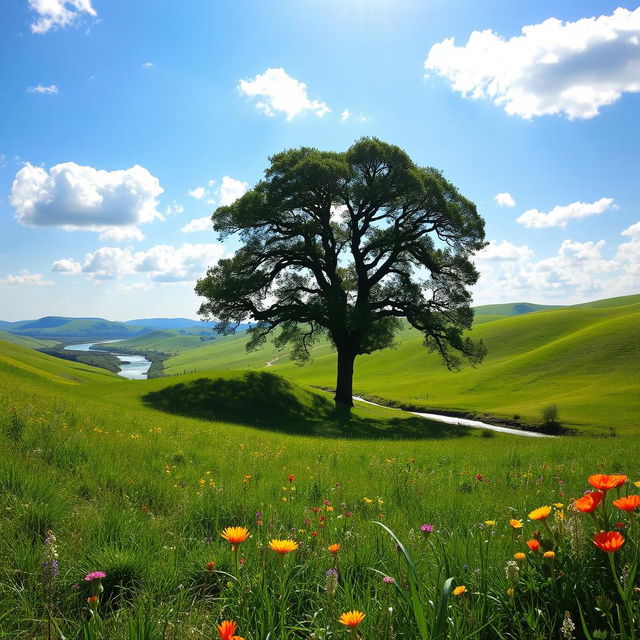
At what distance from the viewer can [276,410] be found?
31.0 m

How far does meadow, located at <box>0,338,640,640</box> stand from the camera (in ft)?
7.27

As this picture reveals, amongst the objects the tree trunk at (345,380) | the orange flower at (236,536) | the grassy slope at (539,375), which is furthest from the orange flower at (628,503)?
the grassy slope at (539,375)

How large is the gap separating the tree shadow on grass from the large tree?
382 centimetres

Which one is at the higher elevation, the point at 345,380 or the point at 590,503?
the point at 590,503

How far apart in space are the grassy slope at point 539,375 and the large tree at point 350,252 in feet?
51.2

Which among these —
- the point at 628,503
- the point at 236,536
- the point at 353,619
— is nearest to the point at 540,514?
the point at 628,503

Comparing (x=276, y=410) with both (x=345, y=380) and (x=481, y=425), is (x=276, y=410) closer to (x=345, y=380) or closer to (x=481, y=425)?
(x=345, y=380)

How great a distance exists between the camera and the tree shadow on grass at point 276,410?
2700 cm

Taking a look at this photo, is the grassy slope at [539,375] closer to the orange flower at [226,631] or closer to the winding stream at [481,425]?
the winding stream at [481,425]

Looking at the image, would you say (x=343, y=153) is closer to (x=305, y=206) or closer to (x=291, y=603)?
(x=305, y=206)

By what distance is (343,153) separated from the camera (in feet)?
115

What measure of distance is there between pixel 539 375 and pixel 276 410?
4533 cm

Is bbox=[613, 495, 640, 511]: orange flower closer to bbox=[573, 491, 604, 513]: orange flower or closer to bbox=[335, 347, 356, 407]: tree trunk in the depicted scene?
bbox=[573, 491, 604, 513]: orange flower

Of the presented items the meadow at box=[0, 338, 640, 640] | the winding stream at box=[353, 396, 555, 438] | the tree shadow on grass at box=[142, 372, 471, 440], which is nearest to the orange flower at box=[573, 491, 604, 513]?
the meadow at box=[0, 338, 640, 640]
